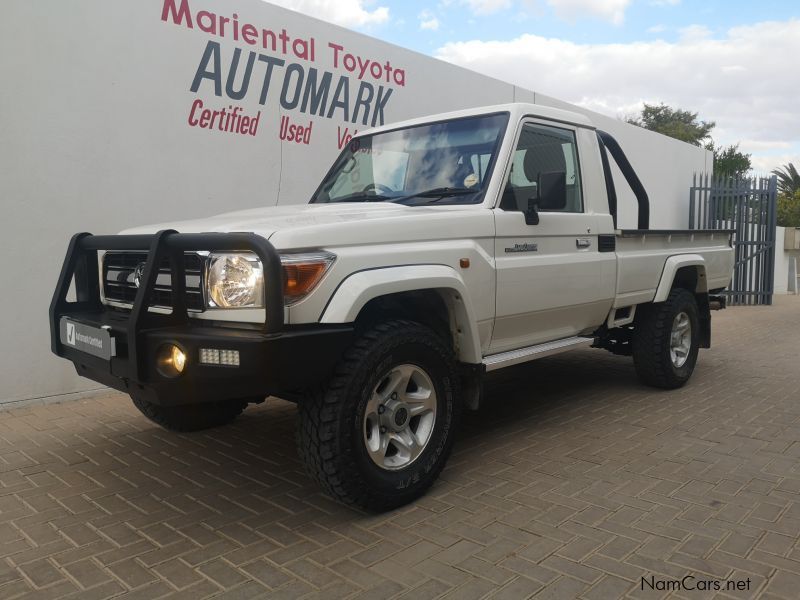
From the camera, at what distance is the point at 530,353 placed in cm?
403

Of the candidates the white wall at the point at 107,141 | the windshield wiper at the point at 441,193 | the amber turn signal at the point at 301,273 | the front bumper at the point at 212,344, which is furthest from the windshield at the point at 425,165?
the white wall at the point at 107,141

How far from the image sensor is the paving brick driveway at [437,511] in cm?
254

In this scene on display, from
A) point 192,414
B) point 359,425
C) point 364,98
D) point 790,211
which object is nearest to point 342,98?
point 364,98

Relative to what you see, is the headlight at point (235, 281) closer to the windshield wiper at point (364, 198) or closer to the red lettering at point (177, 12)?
the windshield wiper at point (364, 198)

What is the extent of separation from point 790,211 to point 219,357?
3523 centimetres

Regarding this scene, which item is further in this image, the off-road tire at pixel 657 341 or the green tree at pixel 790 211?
the green tree at pixel 790 211

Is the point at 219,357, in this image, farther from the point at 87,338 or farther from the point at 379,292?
the point at 87,338

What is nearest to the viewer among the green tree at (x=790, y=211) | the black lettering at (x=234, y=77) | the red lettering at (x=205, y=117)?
the red lettering at (x=205, y=117)

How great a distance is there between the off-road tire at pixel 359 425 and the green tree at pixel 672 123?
149ft

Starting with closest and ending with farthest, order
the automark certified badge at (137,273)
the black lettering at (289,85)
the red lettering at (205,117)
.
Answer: the automark certified badge at (137,273), the red lettering at (205,117), the black lettering at (289,85)

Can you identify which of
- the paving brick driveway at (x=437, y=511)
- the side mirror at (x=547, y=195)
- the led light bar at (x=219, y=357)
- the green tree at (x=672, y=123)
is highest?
the green tree at (x=672, y=123)

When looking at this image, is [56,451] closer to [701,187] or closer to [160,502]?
[160,502]

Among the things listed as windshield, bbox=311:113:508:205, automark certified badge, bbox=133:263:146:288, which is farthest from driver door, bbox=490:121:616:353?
automark certified badge, bbox=133:263:146:288

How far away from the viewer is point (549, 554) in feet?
8.87
